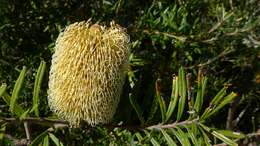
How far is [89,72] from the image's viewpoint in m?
0.89

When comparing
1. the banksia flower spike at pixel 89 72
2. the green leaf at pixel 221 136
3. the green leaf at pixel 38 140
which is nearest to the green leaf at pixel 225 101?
the green leaf at pixel 221 136

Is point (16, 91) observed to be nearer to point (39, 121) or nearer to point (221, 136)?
point (39, 121)

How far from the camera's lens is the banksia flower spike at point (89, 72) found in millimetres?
895

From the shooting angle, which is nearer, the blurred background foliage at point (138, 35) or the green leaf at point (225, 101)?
the green leaf at point (225, 101)

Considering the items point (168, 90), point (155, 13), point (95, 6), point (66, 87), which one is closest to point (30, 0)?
point (95, 6)

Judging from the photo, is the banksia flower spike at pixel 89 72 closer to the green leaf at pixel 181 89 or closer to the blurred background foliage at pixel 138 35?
the green leaf at pixel 181 89

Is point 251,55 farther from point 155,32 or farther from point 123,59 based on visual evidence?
point 123,59

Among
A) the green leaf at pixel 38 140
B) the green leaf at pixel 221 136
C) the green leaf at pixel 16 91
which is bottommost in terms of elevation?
the green leaf at pixel 221 136

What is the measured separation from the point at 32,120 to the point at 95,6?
759 mm

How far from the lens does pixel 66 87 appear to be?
0.92m

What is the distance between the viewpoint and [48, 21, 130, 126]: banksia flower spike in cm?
89

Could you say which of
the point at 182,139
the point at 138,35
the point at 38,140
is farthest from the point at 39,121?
the point at 138,35

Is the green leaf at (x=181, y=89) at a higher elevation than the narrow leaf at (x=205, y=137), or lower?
higher

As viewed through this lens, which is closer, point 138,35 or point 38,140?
point 38,140
